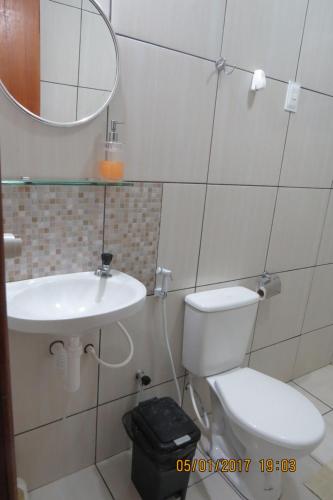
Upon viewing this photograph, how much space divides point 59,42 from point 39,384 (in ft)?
3.83

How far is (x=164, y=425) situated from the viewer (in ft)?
4.38

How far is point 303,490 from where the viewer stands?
5.09 ft

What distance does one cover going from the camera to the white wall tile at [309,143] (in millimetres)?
1740

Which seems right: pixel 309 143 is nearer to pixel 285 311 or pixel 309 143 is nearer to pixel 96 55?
pixel 285 311

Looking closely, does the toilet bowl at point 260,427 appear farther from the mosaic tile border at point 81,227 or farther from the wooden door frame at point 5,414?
the wooden door frame at point 5,414

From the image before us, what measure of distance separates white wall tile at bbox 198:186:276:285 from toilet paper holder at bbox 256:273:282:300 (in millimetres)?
55

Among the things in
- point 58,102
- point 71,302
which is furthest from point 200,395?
point 58,102

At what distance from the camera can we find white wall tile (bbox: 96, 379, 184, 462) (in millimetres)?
1521

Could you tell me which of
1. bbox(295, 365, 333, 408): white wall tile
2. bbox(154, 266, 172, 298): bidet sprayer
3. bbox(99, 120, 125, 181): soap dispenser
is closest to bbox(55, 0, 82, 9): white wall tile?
bbox(99, 120, 125, 181): soap dispenser

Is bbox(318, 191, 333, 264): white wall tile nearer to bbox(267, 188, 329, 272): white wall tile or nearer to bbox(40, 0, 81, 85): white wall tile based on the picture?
bbox(267, 188, 329, 272): white wall tile

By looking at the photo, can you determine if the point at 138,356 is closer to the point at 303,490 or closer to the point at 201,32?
the point at 303,490

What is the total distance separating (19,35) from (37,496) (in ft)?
5.41

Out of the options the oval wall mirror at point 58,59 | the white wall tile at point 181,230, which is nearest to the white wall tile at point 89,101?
the oval wall mirror at point 58,59

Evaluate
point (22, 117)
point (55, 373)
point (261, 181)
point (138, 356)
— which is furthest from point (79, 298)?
point (261, 181)
